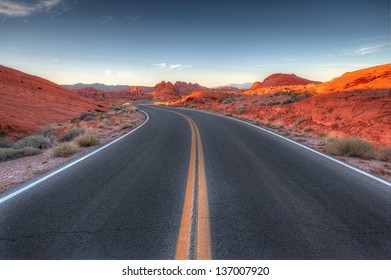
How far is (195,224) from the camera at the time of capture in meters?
3.27

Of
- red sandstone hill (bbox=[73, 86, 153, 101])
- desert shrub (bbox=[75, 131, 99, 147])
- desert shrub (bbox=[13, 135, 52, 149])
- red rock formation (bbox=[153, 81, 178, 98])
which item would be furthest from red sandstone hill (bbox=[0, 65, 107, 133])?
red rock formation (bbox=[153, 81, 178, 98])

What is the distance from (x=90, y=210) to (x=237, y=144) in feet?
20.8

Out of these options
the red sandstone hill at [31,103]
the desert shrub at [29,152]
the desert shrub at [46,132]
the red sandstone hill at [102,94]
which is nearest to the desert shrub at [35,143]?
the desert shrub at [29,152]

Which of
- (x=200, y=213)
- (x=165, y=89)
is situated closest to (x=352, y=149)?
(x=200, y=213)

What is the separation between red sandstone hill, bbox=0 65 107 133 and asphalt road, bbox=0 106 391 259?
50.2 ft

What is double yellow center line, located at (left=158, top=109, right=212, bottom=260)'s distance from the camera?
8.84ft

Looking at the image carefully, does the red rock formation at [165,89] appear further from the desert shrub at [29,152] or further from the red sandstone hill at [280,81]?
the desert shrub at [29,152]

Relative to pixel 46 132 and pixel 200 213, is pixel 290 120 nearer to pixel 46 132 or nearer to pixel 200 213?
pixel 200 213

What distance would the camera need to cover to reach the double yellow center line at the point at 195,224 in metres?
2.69

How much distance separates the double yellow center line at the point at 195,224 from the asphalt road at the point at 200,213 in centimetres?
1
